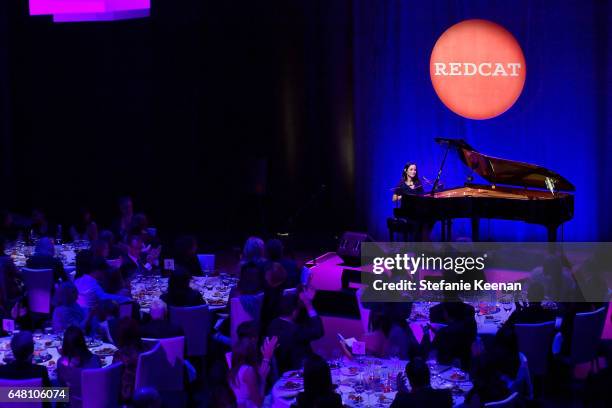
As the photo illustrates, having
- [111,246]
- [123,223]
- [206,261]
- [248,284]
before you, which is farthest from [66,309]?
[123,223]

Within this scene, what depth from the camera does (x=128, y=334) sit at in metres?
5.77

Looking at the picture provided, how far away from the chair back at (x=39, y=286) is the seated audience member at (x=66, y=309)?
84.7 inches

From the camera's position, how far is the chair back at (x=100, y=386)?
17.7 feet

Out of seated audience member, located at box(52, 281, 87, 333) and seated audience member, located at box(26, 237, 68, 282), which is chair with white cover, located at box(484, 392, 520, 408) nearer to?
seated audience member, located at box(52, 281, 87, 333)

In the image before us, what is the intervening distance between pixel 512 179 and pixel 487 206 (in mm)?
653

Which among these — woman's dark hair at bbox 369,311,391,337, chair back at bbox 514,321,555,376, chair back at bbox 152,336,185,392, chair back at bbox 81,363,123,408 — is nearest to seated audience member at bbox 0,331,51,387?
chair back at bbox 81,363,123,408

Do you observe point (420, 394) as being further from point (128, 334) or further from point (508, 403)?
point (128, 334)

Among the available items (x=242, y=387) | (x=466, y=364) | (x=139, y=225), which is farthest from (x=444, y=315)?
(x=139, y=225)

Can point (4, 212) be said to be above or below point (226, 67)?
below

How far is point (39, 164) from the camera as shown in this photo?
46.3 ft

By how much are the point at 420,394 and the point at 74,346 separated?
240 cm

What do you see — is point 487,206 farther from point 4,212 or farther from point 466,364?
point 4,212

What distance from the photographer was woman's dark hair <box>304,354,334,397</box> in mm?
4902

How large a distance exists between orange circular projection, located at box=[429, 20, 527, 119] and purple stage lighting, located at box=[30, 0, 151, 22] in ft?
17.2
